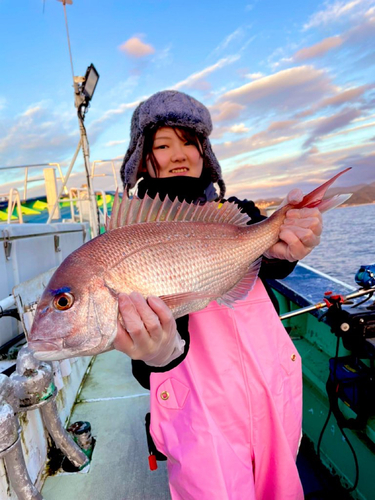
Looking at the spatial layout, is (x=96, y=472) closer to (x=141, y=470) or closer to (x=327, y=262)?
(x=141, y=470)

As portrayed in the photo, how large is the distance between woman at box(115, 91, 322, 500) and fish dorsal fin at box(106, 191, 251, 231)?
0.38 metres

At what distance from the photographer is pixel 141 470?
2.38 m

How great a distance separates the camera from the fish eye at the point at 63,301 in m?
1.22

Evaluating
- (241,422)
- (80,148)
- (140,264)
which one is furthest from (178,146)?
(80,148)

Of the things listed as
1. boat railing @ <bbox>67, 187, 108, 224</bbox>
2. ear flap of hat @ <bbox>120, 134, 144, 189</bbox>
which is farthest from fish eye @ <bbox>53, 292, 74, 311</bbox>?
boat railing @ <bbox>67, 187, 108, 224</bbox>

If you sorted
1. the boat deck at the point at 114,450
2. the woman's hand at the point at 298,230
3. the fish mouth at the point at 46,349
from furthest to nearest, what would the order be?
the boat deck at the point at 114,450
the woman's hand at the point at 298,230
the fish mouth at the point at 46,349

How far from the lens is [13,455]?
5.29 ft

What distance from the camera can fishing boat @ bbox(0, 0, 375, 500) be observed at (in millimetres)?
1864

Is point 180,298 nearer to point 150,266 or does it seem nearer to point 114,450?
point 150,266

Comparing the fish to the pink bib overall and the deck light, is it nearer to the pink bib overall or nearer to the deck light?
the pink bib overall

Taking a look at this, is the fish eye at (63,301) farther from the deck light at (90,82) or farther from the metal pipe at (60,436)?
the deck light at (90,82)

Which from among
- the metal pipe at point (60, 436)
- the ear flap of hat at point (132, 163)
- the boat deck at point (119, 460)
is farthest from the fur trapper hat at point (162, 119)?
the boat deck at point (119, 460)

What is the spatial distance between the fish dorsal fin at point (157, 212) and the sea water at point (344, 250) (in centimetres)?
422

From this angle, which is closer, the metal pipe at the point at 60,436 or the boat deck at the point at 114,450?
the metal pipe at the point at 60,436
